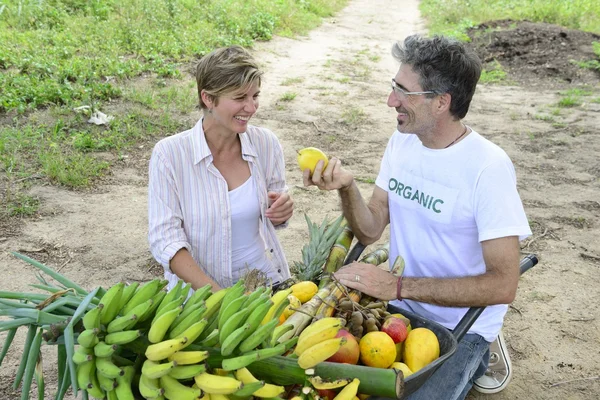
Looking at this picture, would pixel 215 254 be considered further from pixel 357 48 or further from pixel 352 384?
pixel 357 48

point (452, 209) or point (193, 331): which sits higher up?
point (193, 331)

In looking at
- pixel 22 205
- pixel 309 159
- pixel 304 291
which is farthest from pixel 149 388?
pixel 22 205

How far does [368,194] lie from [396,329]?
4.15 meters

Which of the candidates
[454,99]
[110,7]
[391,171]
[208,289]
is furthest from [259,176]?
[110,7]

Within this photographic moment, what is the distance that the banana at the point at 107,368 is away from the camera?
1625 mm

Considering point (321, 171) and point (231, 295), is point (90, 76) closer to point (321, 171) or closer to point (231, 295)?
point (321, 171)

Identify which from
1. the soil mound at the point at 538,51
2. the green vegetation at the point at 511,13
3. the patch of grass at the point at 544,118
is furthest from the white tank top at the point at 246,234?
the green vegetation at the point at 511,13

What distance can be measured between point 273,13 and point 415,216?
11658 millimetres

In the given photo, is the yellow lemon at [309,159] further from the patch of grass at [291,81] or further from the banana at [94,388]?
the patch of grass at [291,81]

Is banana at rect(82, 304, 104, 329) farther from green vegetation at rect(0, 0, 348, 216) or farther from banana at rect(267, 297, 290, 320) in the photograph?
green vegetation at rect(0, 0, 348, 216)

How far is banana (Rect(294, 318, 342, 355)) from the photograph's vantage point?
190cm

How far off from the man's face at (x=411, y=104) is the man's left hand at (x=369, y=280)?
0.75m

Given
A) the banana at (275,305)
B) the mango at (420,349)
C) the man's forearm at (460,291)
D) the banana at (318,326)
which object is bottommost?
the man's forearm at (460,291)

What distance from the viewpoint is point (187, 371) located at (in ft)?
5.53
